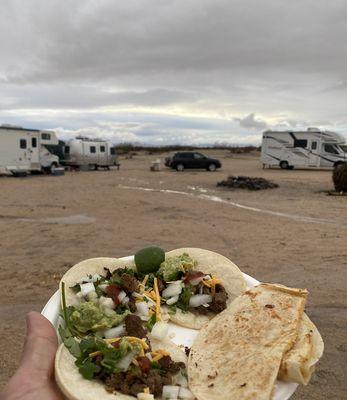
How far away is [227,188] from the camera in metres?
21.7

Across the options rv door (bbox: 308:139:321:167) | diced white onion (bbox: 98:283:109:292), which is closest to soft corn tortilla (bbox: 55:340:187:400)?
diced white onion (bbox: 98:283:109:292)

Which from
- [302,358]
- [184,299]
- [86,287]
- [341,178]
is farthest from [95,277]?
[341,178]

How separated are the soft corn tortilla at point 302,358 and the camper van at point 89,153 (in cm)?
3288

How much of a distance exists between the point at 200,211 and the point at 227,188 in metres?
7.53

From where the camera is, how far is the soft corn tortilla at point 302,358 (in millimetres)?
2229

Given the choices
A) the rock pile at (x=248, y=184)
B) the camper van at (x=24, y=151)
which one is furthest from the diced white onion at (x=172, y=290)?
the camper van at (x=24, y=151)

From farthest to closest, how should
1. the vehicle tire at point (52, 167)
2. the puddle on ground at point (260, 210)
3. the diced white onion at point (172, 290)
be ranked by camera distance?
1. the vehicle tire at point (52, 167)
2. the puddle on ground at point (260, 210)
3. the diced white onion at point (172, 290)

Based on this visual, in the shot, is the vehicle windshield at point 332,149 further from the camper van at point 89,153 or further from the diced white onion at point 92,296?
the diced white onion at point 92,296

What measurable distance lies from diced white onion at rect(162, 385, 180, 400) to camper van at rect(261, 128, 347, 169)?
3312 centimetres

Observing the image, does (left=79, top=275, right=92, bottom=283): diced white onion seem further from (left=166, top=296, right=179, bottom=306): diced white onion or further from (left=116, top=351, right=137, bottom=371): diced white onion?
(left=116, top=351, right=137, bottom=371): diced white onion

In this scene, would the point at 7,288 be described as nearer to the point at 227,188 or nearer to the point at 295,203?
the point at 295,203

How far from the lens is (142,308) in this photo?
2887 mm

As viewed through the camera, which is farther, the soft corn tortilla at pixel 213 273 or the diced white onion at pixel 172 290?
the diced white onion at pixel 172 290

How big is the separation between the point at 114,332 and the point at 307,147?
33.3 metres
